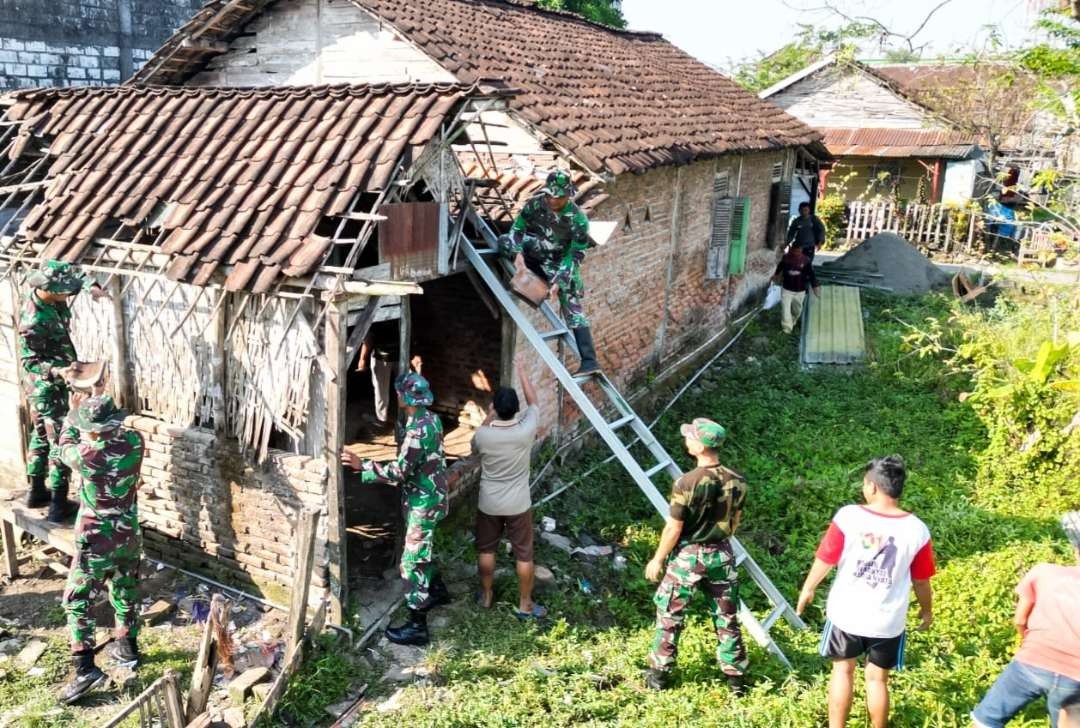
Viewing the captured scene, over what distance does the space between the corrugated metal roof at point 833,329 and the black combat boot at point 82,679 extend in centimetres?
1034

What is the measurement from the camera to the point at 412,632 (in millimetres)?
5828

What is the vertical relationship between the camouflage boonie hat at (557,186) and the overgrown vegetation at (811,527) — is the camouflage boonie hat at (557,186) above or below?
above

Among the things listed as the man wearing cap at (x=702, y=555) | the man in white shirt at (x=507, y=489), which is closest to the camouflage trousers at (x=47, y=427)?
the man in white shirt at (x=507, y=489)

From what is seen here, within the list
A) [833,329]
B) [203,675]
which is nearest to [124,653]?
[203,675]

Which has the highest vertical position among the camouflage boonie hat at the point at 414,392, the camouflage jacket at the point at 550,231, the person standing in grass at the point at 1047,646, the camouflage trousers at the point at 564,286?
the camouflage jacket at the point at 550,231

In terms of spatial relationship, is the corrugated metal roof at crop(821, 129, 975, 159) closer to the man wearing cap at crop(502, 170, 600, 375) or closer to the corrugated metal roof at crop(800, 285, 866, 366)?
the corrugated metal roof at crop(800, 285, 866, 366)

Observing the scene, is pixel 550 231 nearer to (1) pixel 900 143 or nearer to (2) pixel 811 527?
(2) pixel 811 527

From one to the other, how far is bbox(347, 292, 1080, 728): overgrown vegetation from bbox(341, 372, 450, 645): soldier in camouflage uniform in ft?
1.03

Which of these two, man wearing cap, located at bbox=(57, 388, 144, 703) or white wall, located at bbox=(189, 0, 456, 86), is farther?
white wall, located at bbox=(189, 0, 456, 86)

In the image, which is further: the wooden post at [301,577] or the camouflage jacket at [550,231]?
the camouflage jacket at [550,231]

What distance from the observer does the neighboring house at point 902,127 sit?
23.3 metres

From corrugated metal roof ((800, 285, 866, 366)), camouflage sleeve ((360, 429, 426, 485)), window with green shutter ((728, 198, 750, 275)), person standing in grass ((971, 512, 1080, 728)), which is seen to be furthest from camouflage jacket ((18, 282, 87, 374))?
corrugated metal roof ((800, 285, 866, 366))

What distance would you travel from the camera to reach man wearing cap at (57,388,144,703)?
5.42 m

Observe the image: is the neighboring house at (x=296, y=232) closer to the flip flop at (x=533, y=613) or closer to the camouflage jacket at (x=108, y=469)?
the camouflage jacket at (x=108, y=469)
